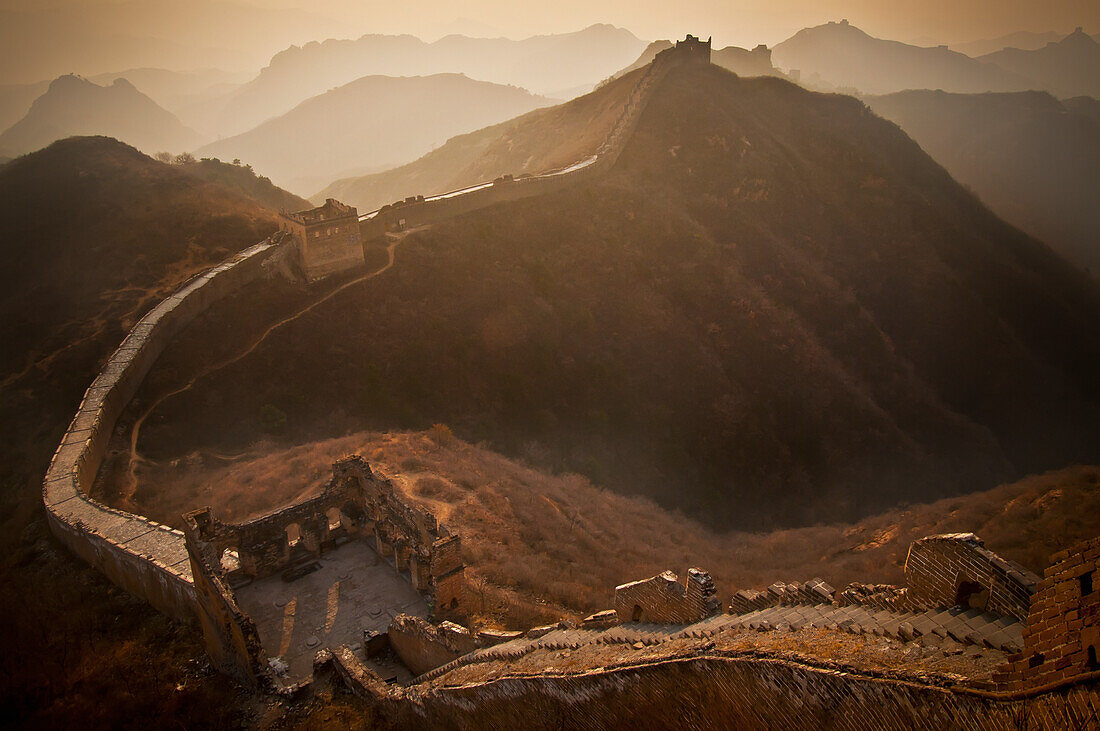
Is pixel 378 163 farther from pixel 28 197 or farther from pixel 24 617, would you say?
pixel 24 617

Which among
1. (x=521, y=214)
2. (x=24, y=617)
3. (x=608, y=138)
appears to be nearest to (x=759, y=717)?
(x=24, y=617)

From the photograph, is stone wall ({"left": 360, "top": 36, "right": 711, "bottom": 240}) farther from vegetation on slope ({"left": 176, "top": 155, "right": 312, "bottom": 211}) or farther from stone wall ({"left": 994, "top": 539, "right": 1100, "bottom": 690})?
stone wall ({"left": 994, "top": 539, "right": 1100, "bottom": 690})

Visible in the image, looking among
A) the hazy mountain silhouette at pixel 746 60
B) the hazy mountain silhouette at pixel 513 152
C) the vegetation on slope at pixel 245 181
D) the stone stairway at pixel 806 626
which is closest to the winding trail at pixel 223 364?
the hazy mountain silhouette at pixel 513 152

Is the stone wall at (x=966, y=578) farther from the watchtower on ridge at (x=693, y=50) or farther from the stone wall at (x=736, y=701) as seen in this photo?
the watchtower on ridge at (x=693, y=50)

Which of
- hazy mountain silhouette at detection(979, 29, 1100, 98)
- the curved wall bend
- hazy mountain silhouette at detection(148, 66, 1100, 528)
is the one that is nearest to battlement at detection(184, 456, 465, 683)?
the curved wall bend

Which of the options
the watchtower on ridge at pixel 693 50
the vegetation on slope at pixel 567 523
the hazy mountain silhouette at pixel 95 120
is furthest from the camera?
the hazy mountain silhouette at pixel 95 120

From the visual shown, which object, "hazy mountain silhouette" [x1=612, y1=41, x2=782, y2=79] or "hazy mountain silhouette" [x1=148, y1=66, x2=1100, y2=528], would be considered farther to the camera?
"hazy mountain silhouette" [x1=612, y1=41, x2=782, y2=79]

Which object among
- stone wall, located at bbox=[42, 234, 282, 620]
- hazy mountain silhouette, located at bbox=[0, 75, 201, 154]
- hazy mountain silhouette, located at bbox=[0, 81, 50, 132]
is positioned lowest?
stone wall, located at bbox=[42, 234, 282, 620]

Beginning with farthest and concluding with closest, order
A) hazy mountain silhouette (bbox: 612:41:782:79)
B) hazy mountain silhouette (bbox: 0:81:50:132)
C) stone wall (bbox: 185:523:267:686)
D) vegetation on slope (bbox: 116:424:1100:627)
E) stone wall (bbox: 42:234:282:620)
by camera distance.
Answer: hazy mountain silhouette (bbox: 0:81:50:132), hazy mountain silhouette (bbox: 612:41:782:79), vegetation on slope (bbox: 116:424:1100:627), stone wall (bbox: 42:234:282:620), stone wall (bbox: 185:523:267:686)
